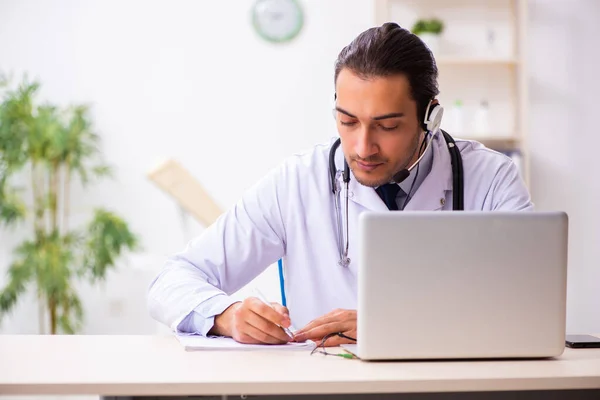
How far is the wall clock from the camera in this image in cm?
438

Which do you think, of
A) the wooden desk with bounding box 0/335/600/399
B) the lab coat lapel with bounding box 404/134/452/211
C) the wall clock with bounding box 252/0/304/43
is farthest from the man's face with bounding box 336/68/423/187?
the wall clock with bounding box 252/0/304/43

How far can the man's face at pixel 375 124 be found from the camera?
5.45ft

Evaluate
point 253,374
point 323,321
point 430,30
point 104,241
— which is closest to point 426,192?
point 323,321

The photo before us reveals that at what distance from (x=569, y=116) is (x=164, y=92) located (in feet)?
7.32

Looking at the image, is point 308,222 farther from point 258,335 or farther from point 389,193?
point 258,335

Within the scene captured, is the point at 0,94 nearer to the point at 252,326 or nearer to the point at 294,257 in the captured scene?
the point at 294,257

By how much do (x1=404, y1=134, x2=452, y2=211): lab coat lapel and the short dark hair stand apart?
161mm

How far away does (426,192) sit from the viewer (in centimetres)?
183

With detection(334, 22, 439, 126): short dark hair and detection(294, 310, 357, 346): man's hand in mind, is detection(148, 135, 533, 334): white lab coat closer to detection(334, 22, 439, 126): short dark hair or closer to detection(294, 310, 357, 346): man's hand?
detection(334, 22, 439, 126): short dark hair

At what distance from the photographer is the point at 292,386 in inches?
43.3

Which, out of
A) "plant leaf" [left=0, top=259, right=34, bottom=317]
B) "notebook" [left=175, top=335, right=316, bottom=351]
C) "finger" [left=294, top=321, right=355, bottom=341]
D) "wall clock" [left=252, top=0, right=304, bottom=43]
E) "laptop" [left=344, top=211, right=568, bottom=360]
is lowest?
"plant leaf" [left=0, top=259, right=34, bottom=317]

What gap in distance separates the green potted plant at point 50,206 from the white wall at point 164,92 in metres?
0.14

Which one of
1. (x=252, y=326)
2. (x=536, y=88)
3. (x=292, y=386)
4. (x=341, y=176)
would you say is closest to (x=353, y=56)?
(x=341, y=176)

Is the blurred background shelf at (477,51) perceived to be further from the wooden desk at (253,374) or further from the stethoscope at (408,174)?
the wooden desk at (253,374)
